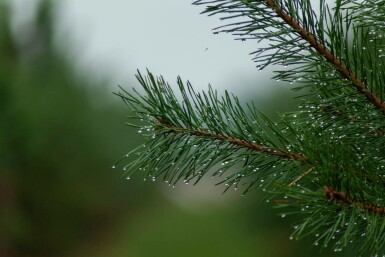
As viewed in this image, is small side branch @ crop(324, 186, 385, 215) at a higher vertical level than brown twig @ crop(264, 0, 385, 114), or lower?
lower

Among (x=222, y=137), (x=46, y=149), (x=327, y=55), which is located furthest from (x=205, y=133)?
(x=46, y=149)

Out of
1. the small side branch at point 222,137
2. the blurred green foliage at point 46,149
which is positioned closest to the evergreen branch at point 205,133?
the small side branch at point 222,137

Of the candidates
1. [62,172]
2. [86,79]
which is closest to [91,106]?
[86,79]

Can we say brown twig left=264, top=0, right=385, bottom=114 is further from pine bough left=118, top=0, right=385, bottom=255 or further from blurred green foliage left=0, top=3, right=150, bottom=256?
blurred green foliage left=0, top=3, right=150, bottom=256

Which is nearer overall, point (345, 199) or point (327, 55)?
point (345, 199)

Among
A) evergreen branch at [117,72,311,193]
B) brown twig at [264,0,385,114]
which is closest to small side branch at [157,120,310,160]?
evergreen branch at [117,72,311,193]

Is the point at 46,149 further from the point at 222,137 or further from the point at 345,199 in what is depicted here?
the point at 345,199
